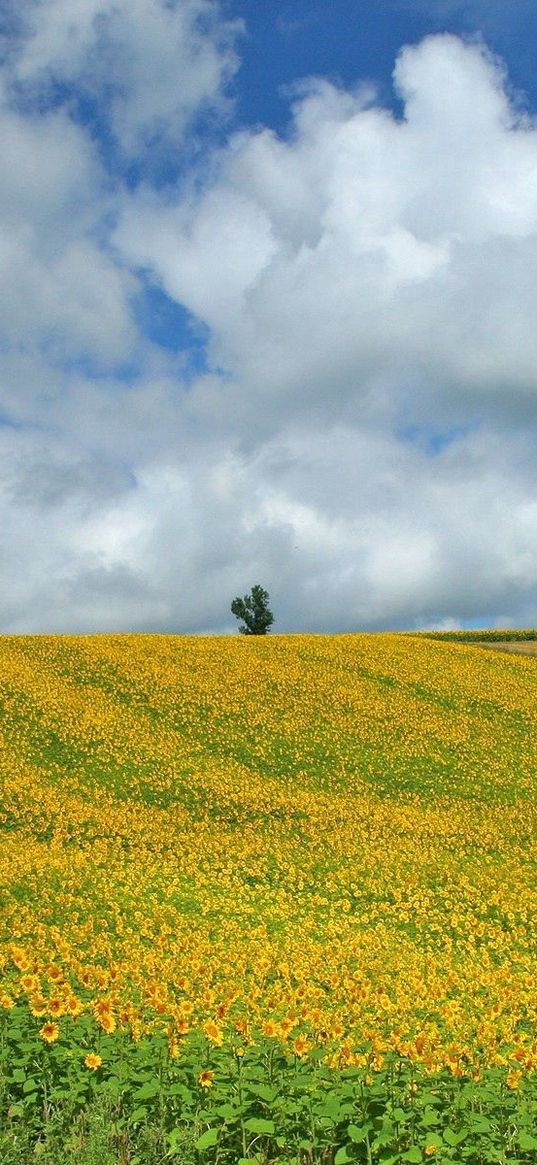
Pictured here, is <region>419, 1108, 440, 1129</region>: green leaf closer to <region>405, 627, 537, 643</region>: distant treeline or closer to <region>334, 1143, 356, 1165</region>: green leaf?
<region>334, 1143, 356, 1165</region>: green leaf

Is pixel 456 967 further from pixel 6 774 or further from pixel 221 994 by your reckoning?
pixel 6 774

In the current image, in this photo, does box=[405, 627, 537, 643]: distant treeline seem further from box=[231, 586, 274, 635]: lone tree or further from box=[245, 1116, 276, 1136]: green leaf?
box=[245, 1116, 276, 1136]: green leaf

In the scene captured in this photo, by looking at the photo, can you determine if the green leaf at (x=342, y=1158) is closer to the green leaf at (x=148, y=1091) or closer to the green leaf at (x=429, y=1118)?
the green leaf at (x=429, y=1118)

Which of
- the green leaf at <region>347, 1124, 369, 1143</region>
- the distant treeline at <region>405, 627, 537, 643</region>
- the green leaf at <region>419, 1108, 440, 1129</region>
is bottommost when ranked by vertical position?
the green leaf at <region>419, 1108, 440, 1129</region>

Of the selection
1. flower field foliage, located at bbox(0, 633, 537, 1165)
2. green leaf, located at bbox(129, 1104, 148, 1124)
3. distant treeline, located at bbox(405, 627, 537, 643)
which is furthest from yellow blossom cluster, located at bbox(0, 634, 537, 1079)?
distant treeline, located at bbox(405, 627, 537, 643)

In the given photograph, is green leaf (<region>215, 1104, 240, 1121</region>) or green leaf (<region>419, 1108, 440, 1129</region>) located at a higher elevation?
green leaf (<region>215, 1104, 240, 1121</region>)

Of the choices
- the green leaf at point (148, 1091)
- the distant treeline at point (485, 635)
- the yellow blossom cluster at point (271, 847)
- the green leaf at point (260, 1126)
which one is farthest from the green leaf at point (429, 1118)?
the distant treeline at point (485, 635)

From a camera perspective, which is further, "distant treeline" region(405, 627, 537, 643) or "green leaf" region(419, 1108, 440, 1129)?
"distant treeline" region(405, 627, 537, 643)

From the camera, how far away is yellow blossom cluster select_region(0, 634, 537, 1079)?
10156 mm

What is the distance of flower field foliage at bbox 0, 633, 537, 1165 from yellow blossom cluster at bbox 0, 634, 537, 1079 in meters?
0.08

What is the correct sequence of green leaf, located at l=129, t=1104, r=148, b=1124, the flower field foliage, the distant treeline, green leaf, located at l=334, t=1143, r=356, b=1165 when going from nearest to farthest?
green leaf, located at l=334, t=1143, r=356, b=1165 < green leaf, located at l=129, t=1104, r=148, b=1124 < the flower field foliage < the distant treeline

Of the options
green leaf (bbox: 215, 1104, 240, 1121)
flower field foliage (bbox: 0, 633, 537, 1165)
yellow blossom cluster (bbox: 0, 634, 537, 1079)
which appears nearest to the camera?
green leaf (bbox: 215, 1104, 240, 1121)

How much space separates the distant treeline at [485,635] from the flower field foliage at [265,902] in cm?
2309

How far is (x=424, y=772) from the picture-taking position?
94.1 ft
